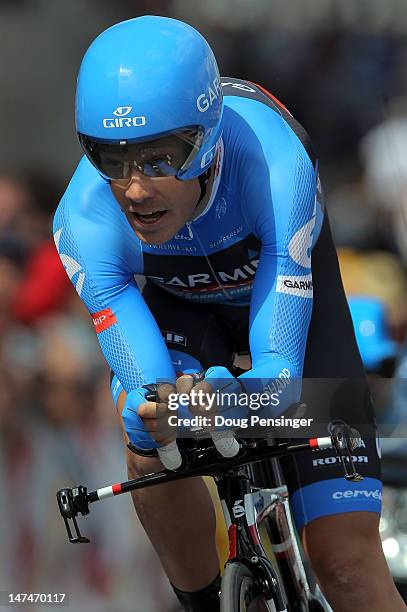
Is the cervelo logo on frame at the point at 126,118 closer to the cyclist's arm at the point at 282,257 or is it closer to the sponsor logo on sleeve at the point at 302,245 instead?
the cyclist's arm at the point at 282,257

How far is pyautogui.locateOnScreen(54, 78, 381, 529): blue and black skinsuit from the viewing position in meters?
3.96

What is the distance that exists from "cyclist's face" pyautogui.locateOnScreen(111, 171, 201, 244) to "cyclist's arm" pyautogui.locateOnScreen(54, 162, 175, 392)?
29 centimetres

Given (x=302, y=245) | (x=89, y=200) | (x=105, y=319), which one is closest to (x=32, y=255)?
(x=89, y=200)

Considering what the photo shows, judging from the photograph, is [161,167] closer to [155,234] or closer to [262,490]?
[155,234]

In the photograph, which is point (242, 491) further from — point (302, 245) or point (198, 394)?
point (302, 245)

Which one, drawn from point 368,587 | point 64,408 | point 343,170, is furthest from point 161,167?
point 343,170

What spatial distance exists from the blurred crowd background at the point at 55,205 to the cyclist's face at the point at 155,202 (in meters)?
2.00

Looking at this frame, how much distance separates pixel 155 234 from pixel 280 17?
5449 mm

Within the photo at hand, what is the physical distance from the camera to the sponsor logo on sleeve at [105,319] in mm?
4055

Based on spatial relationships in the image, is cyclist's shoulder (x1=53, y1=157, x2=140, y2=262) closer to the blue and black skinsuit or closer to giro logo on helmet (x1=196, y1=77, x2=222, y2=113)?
the blue and black skinsuit

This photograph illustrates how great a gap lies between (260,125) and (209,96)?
0.43 meters

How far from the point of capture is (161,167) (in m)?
3.73

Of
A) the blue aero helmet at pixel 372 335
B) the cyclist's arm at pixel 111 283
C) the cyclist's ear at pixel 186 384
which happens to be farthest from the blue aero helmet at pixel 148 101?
the blue aero helmet at pixel 372 335

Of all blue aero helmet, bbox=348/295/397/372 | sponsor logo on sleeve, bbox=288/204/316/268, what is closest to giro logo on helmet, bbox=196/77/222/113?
sponsor logo on sleeve, bbox=288/204/316/268
